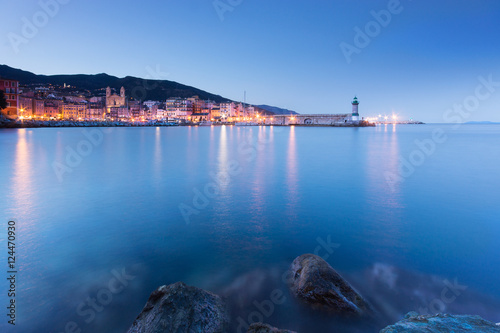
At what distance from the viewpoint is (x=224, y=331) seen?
3.32 meters

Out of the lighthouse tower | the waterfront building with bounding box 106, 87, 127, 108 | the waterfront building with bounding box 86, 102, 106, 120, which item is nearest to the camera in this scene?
the lighthouse tower

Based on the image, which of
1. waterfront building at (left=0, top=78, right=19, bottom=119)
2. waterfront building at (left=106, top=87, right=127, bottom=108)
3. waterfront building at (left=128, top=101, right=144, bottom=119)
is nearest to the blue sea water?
waterfront building at (left=0, top=78, right=19, bottom=119)

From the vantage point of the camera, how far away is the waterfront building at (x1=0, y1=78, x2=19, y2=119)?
5688 centimetres

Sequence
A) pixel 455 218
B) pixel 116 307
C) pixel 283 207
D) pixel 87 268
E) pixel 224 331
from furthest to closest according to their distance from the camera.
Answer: pixel 283 207, pixel 455 218, pixel 87 268, pixel 116 307, pixel 224 331

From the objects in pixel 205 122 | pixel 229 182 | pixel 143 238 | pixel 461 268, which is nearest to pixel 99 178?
pixel 229 182

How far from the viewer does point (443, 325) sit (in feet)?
9.54

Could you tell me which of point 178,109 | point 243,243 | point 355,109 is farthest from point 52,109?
point 243,243

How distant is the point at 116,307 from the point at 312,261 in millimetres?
2678

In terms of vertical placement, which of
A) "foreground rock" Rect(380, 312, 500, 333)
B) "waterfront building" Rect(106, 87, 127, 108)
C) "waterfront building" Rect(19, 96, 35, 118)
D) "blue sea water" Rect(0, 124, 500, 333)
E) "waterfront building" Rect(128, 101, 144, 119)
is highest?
"waterfront building" Rect(106, 87, 127, 108)

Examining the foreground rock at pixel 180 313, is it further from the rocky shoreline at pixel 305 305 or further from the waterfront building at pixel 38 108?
the waterfront building at pixel 38 108

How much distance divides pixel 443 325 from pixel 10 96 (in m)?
75.1

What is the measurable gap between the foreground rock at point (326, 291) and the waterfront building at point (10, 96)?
7081 cm

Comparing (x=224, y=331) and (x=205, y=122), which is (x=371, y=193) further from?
(x=205, y=122)

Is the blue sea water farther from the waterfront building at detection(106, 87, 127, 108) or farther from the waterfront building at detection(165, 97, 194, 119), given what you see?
the waterfront building at detection(106, 87, 127, 108)
